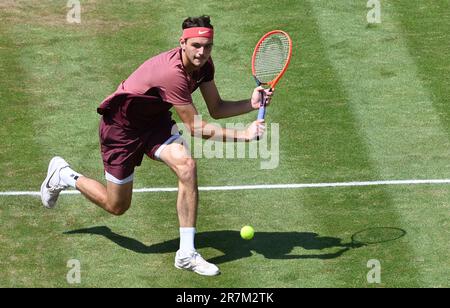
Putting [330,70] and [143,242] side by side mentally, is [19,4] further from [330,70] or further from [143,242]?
[143,242]

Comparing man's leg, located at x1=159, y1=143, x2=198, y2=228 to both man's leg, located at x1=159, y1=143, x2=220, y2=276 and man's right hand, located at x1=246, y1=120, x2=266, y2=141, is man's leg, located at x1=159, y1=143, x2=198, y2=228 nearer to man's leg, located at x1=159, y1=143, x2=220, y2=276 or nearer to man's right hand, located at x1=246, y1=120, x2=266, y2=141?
man's leg, located at x1=159, y1=143, x2=220, y2=276

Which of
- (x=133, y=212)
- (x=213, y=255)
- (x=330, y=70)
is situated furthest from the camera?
(x=330, y=70)

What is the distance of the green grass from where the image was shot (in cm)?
1357

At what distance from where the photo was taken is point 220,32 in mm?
19859

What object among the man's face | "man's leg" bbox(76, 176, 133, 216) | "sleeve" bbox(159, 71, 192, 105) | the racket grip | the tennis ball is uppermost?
the man's face

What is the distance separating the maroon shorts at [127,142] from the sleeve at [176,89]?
0.59m

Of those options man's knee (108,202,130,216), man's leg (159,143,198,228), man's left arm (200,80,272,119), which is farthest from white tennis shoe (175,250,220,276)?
man's left arm (200,80,272,119)

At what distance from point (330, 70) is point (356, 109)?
4.51 feet

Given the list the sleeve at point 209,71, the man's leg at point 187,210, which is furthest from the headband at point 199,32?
the man's leg at point 187,210

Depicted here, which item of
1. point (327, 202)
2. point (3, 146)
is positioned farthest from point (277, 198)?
point (3, 146)

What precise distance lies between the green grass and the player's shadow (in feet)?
0.08

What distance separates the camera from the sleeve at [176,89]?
13500mm

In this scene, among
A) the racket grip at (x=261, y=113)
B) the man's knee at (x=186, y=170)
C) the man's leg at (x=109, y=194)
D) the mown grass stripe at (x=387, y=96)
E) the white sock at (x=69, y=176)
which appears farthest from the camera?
the mown grass stripe at (x=387, y=96)

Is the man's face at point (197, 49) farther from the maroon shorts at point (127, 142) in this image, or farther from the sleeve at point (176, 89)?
the maroon shorts at point (127, 142)
